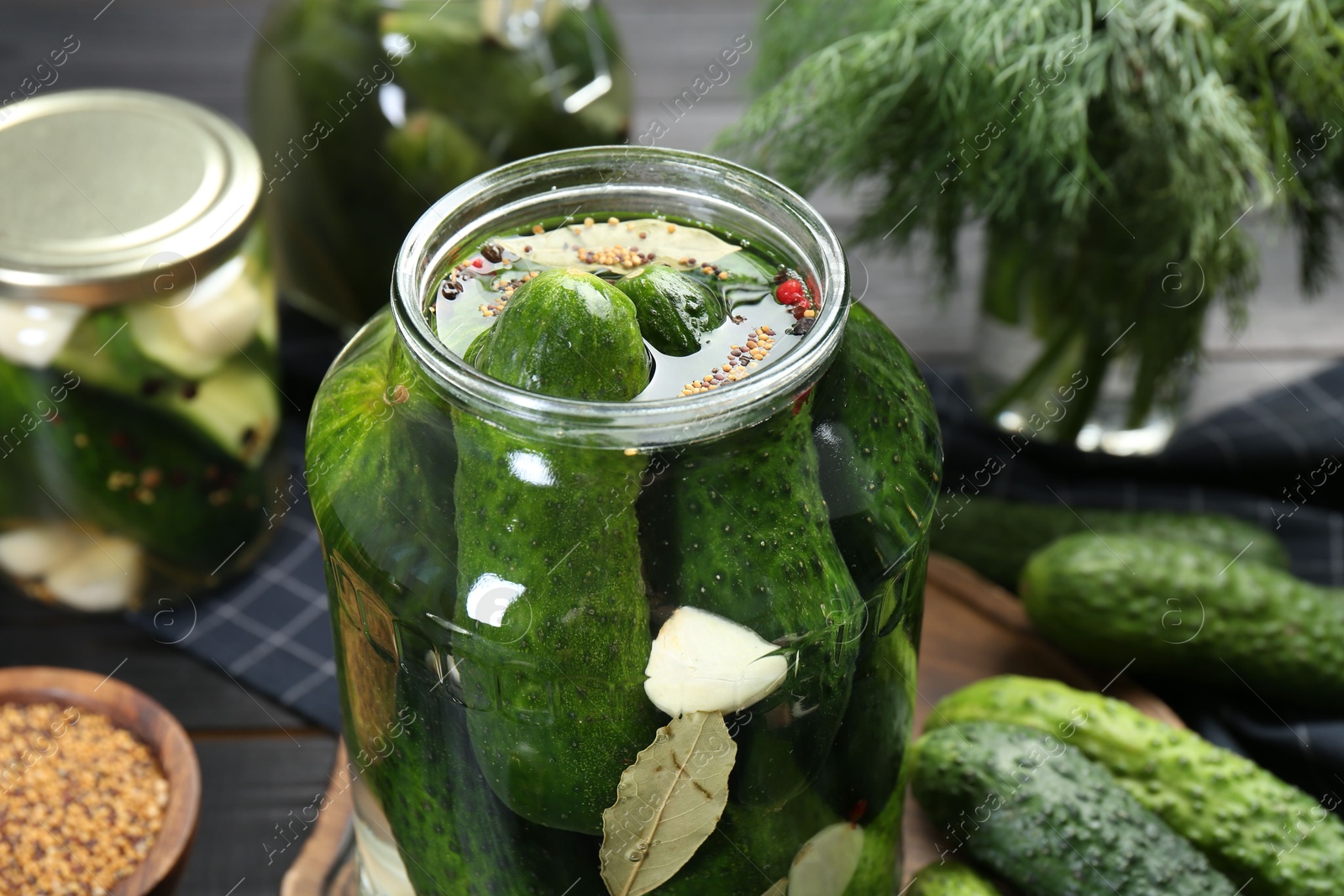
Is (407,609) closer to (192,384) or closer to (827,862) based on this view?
(827,862)

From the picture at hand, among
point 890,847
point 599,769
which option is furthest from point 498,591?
point 890,847

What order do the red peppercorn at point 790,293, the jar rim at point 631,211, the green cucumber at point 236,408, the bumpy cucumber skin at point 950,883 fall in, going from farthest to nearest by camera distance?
the green cucumber at point 236,408
the bumpy cucumber skin at point 950,883
the red peppercorn at point 790,293
the jar rim at point 631,211

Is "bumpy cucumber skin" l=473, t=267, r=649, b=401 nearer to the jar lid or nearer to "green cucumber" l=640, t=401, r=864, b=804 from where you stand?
"green cucumber" l=640, t=401, r=864, b=804

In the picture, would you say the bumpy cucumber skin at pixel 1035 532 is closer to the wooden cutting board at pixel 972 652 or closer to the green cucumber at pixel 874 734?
the wooden cutting board at pixel 972 652

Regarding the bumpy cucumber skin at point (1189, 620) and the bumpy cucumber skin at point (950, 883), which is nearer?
the bumpy cucumber skin at point (950, 883)

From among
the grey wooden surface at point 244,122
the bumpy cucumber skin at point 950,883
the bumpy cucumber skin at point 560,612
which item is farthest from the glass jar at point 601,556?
the grey wooden surface at point 244,122

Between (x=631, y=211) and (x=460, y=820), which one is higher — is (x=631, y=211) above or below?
above

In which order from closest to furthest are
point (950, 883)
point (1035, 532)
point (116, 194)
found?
point (950, 883)
point (116, 194)
point (1035, 532)

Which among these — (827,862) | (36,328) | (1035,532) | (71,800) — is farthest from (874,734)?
(36,328)
